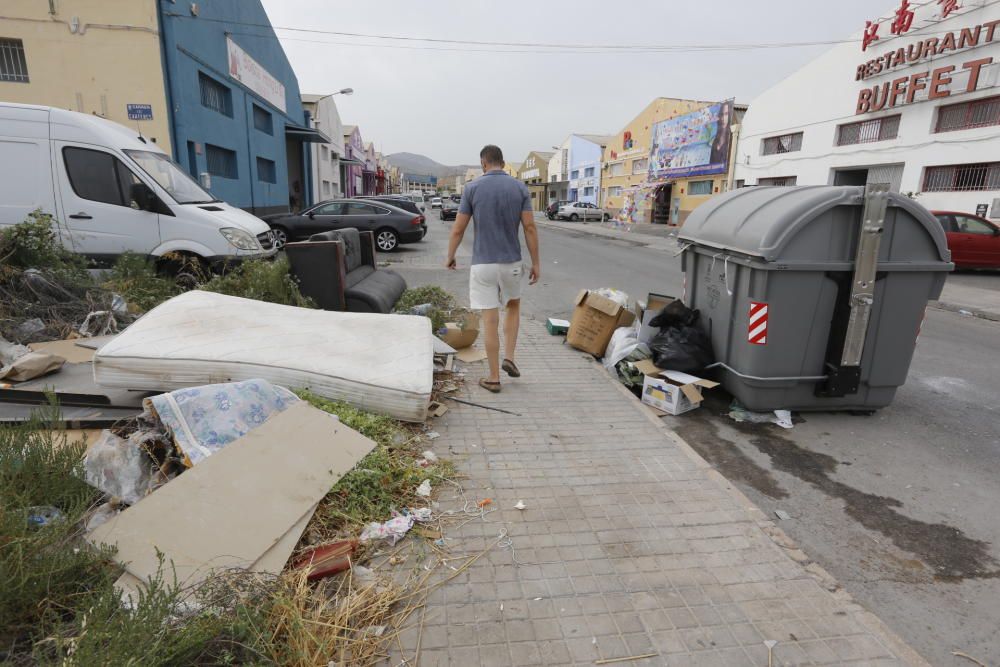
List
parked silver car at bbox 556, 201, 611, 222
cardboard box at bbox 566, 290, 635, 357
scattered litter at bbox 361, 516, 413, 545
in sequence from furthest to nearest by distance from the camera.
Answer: parked silver car at bbox 556, 201, 611, 222 → cardboard box at bbox 566, 290, 635, 357 → scattered litter at bbox 361, 516, 413, 545

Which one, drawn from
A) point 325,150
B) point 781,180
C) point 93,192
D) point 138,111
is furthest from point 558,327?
point 325,150

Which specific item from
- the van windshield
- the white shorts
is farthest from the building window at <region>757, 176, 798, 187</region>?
the van windshield

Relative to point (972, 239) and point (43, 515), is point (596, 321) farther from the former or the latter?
point (972, 239)

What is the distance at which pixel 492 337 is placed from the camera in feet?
16.6

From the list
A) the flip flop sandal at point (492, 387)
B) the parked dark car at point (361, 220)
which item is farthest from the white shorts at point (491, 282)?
the parked dark car at point (361, 220)

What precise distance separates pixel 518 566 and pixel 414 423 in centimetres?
167

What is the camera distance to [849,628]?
2387mm

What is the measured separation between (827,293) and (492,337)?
9.32ft

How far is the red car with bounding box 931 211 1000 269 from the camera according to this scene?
14812 mm

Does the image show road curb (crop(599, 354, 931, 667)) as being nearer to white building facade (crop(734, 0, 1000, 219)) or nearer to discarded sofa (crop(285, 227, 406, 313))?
discarded sofa (crop(285, 227, 406, 313))

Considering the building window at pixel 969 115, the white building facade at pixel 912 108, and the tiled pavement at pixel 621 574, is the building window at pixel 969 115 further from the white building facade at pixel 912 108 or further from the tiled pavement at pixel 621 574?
the tiled pavement at pixel 621 574

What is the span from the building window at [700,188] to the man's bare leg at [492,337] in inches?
1219

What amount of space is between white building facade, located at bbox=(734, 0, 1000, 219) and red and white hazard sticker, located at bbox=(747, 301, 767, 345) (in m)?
14.7

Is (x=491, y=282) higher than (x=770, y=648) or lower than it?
higher
